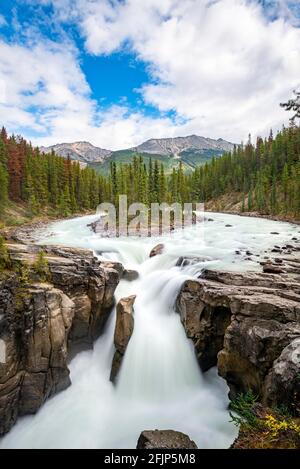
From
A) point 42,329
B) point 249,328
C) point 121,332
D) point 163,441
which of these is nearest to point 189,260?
point 121,332

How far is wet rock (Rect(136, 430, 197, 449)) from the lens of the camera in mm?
7527

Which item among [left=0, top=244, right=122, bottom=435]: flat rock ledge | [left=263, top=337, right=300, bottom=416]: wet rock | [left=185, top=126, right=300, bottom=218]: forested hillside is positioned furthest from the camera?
[left=185, top=126, right=300, bottom=218]: forested hillside

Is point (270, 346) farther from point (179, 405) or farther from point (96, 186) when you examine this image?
point (96, 186)

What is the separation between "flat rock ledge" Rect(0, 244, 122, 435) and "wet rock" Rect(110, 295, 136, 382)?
54.5 inches

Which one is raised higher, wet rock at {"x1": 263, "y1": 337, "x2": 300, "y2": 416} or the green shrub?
the green shrub

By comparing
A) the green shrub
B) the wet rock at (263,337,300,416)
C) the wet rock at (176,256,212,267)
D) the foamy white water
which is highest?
the green shrub

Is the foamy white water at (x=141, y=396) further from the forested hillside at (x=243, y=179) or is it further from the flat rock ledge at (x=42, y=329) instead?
the forested hillside at (x=243, y=179)

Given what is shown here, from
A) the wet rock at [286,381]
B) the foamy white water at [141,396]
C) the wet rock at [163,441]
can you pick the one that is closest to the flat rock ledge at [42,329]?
the foamy white water at [141,396]

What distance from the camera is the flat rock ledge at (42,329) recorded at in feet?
33.6

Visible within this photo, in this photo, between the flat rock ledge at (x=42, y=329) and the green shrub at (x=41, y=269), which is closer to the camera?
the flat rock ledge at (x=42, y=329)

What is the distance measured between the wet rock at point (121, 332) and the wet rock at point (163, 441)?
5.10 meters

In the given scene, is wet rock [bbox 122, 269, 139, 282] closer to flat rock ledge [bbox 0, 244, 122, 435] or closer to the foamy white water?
the foamy white water

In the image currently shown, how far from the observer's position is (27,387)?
10609 mm

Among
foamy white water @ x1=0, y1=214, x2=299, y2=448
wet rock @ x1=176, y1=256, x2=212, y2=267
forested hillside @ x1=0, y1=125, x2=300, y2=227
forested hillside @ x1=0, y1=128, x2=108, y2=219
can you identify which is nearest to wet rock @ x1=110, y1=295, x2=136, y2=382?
foamy white water @ x1=0, y1=214, x2=299, y2=448
